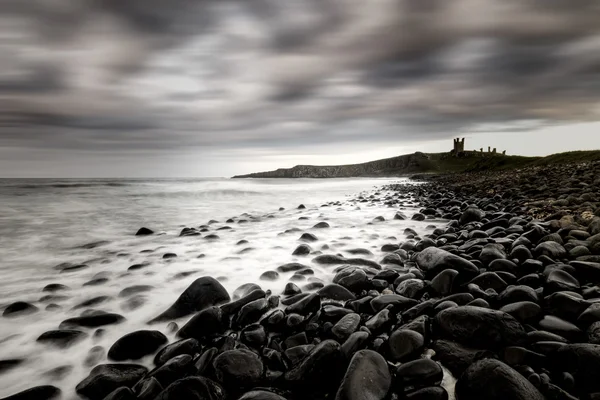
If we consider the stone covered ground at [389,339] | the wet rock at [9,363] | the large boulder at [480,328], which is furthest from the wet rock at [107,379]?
the large boulder at [480,328]

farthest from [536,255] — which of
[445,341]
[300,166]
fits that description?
[300,166]

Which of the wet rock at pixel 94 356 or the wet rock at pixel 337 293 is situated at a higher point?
the wet rock at pixel 337 293

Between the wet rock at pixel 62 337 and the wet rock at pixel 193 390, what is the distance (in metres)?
1.29

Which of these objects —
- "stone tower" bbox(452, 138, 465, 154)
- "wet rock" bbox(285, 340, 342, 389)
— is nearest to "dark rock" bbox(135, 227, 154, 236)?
"wet rock" bbox(285, 340, 342, 389)

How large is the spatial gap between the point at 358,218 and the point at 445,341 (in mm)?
6280

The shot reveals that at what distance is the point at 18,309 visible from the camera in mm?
2945

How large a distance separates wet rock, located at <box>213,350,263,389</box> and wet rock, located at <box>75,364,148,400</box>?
1.70ft

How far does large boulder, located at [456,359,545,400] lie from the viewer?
1.38 metres

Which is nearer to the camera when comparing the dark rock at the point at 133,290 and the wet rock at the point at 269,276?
the dark rock at the point at 133,290

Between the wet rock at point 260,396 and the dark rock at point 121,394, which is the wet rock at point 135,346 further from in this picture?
the wet rock at point 260,396

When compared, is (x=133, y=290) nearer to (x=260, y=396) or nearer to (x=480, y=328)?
(x=260, y=396)

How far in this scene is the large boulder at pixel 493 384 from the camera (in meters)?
1.38

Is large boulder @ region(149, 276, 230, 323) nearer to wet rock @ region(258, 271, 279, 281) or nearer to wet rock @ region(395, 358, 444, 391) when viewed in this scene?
wet rock @ region(258, 271, 279, 281)

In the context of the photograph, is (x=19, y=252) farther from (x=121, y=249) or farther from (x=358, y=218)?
(x=358, y=218)
